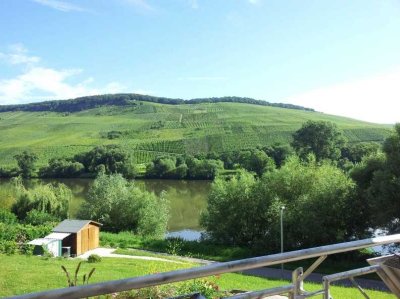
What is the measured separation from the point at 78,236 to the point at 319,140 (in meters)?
51.4

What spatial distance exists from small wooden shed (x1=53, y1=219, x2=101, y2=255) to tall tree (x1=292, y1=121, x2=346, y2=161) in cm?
4693

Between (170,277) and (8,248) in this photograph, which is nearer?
(170,277)

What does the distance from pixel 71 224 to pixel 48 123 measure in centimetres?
13887

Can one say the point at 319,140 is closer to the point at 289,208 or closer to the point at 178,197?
the point at 178,197

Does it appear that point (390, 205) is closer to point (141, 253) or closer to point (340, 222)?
point (340, 222)

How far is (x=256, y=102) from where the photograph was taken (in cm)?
17712

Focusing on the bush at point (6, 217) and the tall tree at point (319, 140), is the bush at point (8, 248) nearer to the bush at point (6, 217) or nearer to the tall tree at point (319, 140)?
the bush at point (6, 217)

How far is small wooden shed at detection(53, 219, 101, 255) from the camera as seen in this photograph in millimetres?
29375

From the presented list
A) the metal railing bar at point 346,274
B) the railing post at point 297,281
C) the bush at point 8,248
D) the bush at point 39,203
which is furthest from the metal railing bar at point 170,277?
the bush at point 39,203

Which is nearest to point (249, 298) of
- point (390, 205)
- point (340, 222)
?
point (390, 205)

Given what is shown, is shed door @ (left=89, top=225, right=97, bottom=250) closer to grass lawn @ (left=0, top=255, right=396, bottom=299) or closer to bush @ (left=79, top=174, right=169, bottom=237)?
bush @ (left=79, top=174, right=169, bottom=237)

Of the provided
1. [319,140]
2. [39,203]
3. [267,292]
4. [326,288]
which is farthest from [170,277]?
[319,140]

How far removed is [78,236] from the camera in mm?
29375

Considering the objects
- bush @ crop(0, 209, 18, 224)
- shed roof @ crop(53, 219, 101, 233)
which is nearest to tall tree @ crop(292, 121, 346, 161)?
bush @ crop(0, 209, 18, 224)
